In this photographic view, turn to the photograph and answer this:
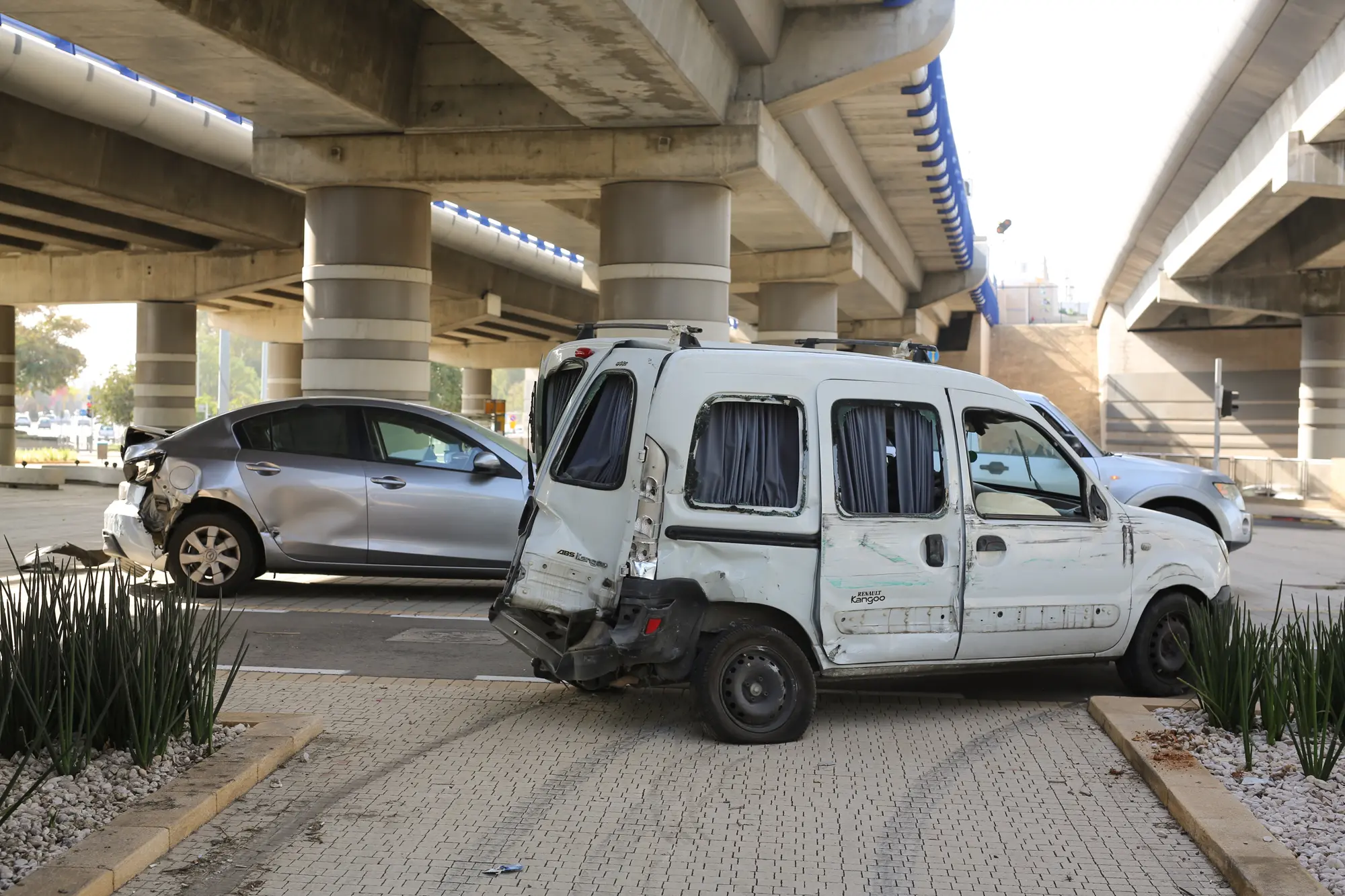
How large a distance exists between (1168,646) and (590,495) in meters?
3.54

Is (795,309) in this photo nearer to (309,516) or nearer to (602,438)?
(309,516)

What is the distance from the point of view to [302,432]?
12.0 m

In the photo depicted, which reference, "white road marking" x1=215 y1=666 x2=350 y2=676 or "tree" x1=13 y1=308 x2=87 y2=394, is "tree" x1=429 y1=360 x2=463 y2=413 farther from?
"white road marking" x1=215 y1=666 x2=350 y2=676

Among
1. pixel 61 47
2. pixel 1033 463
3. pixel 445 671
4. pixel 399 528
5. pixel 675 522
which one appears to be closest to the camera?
pixel 675 522

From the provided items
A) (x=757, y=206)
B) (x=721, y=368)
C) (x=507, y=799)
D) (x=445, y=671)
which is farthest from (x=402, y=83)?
(x=507, y=799)

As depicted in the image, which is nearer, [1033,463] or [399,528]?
[1033,463]

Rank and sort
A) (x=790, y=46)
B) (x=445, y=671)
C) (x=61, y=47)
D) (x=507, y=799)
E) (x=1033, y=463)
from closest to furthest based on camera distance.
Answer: (x=507, y=799) < (x=1033, y=463) < (x=445, y=671) < (x=790, y=46) < (x=61, y=47)

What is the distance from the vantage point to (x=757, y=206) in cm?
2412

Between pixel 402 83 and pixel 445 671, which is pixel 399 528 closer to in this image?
pixel 445 671

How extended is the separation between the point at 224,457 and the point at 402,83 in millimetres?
7912

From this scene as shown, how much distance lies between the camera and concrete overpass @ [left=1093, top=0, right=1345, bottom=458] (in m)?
22.1

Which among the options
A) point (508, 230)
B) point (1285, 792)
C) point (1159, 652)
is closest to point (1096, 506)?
point (1159, 652)

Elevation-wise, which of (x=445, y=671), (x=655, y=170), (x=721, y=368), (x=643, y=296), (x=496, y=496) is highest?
(x=655, y=170)

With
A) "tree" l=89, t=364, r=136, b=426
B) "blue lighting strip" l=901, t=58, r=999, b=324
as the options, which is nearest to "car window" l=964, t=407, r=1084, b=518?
"blue lighting strip" l=901, t=58, r=999, b=324
